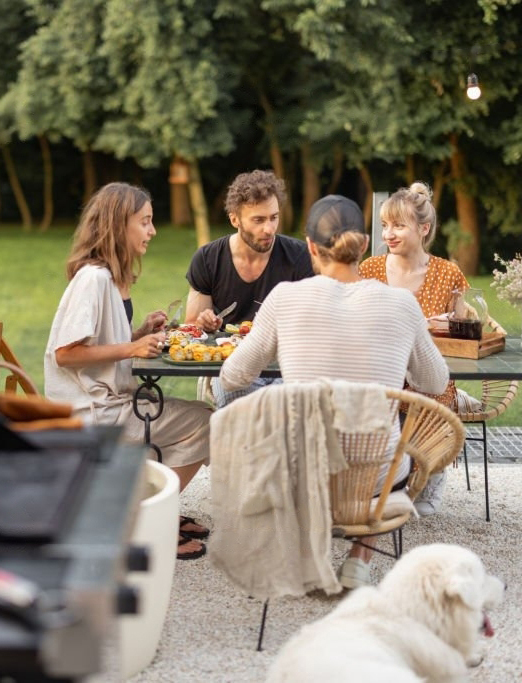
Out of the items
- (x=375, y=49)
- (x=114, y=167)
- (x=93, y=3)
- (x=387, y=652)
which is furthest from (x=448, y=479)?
(x=114, y=167)

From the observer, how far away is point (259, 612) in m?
3.76

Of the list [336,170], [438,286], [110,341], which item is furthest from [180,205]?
[110,341]

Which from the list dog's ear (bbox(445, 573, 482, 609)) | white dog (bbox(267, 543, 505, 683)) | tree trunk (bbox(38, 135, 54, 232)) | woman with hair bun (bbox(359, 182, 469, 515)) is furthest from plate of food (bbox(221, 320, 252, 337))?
tree trunk (bbox(38, 135, 54, 232))

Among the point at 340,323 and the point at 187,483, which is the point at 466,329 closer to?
the point at 340,323

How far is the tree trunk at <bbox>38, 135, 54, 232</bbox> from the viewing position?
2386 centimetres

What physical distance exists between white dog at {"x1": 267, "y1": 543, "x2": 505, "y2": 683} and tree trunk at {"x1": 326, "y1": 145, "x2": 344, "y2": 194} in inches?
573

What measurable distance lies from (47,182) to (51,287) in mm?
7251

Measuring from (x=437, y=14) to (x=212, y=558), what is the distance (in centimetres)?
1364

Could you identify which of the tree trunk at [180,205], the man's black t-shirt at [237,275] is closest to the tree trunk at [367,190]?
the tree trunk at [180,205]

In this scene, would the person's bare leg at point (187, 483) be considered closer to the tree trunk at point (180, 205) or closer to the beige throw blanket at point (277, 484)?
the beige throw blanket at point (277, 484)

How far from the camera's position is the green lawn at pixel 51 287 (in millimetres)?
10375

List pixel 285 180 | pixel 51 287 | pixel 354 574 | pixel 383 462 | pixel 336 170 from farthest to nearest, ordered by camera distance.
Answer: pixel 285 180 < pixel 336 170 < pixel 51 287 < pixel 354 574 < pixel 383 462

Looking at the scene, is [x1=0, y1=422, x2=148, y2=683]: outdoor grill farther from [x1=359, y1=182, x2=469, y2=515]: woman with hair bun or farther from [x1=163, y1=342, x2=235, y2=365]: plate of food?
[x1=359, y1=182, x2=469, y2=515]: woman with hair bun

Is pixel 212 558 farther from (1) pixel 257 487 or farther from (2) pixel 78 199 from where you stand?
(2) pixel 78 199
